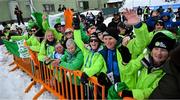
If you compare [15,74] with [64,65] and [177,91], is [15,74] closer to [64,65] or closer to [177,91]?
[64,65]

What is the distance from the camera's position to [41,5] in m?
34.9

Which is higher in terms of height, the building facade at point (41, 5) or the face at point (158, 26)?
the face at point (158, 26)

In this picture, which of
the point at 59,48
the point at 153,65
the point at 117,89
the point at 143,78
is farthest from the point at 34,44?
the point at 153,65

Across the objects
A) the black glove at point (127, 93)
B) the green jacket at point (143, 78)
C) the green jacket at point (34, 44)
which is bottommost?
the green jacket at point (34, 44)

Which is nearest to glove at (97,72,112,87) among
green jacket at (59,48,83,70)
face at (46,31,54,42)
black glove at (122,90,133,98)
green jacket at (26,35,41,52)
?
black glove at (122,90,133,98)

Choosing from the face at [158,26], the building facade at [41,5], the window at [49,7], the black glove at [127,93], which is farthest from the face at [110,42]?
the window at [49,7]

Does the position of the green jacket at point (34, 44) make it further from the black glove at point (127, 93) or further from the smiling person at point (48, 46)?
the black glove at point (127, 93)

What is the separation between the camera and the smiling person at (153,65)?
2.76 metres

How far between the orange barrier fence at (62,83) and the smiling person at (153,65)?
0.67 metres

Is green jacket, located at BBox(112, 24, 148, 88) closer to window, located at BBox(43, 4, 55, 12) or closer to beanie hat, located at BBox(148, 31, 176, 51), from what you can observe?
beanie hat, located at BBox(148, 31, 176, 51)

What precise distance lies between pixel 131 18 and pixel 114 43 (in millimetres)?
421

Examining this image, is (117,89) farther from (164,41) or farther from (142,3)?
(142,3)

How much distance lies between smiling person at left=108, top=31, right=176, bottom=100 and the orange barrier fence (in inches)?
26.5

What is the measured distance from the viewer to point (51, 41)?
5570 millimetres
